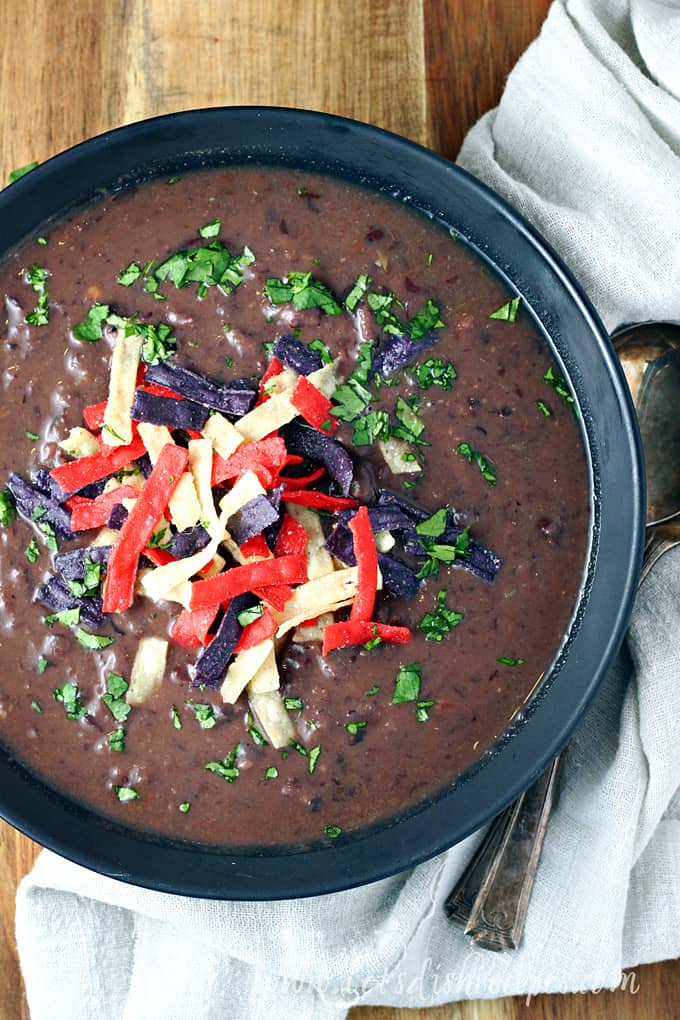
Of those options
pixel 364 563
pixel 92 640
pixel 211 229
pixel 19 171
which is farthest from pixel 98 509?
pixel 19 171

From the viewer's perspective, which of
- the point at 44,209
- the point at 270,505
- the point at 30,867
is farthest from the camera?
the point at 30,867

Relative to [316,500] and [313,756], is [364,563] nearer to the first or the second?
[316,500]

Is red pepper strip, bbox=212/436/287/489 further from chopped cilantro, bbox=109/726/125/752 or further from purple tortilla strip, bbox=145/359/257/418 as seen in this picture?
chopped cilantro, bbox=109/726/125/752

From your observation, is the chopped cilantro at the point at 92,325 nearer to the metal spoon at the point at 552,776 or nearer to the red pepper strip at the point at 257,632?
the red pepper strip at the point at 257,632

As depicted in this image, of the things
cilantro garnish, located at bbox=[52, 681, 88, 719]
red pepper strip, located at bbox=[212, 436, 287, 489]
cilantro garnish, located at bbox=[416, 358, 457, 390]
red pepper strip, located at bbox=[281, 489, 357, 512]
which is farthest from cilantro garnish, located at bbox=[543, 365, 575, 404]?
cilantro garnish, located at bbox=[52, 681, 88, 719]

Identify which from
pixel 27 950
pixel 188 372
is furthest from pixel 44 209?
pixel 27 950

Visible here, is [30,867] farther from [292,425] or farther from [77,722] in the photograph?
[292,425]
